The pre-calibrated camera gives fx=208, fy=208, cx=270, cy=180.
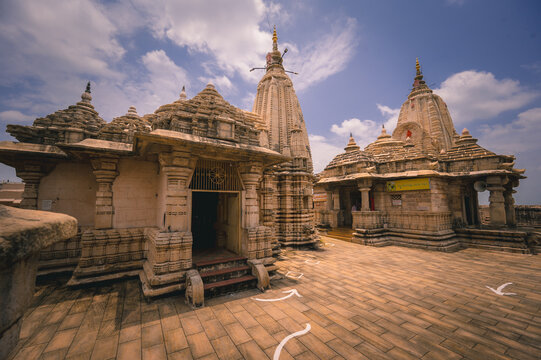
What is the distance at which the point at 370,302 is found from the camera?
5094 mm

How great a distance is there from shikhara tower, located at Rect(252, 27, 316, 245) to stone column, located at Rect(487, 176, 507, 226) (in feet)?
30.8

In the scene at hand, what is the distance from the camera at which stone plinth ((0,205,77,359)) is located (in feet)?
3.41

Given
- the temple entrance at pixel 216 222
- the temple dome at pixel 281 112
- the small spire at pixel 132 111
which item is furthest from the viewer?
the temple dome at pixel 281 112

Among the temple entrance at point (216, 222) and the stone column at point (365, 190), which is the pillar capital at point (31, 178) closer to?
the temple entrance at point (216, 222)

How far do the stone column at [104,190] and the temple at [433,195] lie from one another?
1206 centimetres

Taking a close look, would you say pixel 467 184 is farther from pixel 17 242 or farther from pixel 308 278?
pixel 17 242

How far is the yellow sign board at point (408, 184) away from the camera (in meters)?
11.4

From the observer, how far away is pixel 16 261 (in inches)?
45.8

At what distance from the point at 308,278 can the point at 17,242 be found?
6820 mm

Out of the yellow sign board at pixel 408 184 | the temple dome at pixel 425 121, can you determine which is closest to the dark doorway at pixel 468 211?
the yellow sign board at pixel 408 184

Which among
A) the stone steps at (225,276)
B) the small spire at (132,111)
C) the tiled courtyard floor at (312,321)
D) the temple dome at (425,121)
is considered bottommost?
the tiled courtyard floor at (312,321)

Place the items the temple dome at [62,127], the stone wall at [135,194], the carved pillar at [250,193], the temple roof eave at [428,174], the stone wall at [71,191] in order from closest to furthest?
the carved pillar at [250,193], the stone wall at [135,194], the stone wall at [71,191], the temple dome at [62,127], the temple roof eave at [428,174]

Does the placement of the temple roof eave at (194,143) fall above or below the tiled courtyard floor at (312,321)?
above

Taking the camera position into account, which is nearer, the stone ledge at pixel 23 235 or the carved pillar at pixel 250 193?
the stone ledge at pixel 23 235
